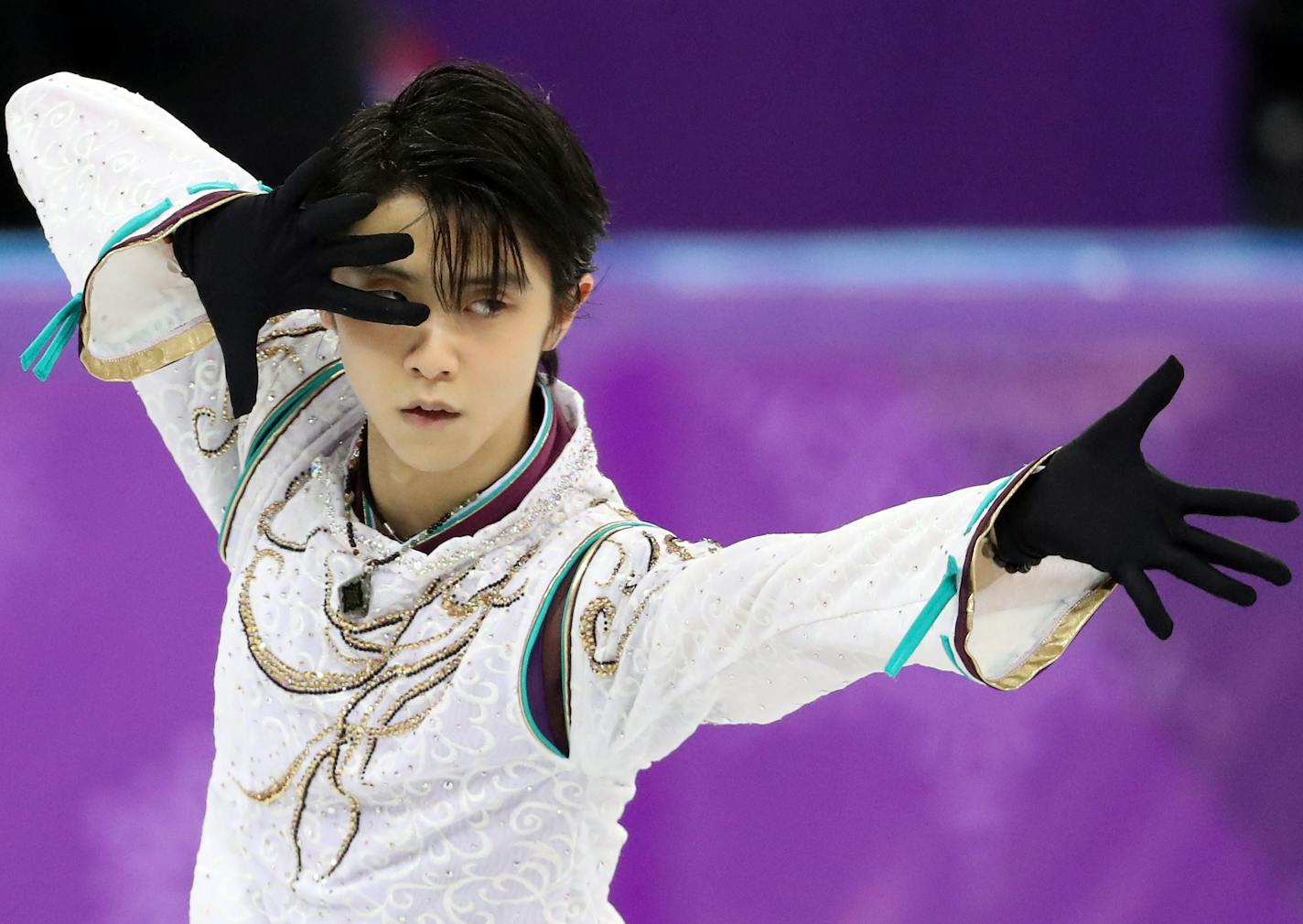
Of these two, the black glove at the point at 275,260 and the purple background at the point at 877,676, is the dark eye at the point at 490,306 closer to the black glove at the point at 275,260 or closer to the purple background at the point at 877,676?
the black glove at the point at 275,260

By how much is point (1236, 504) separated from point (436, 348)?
579 millimetres

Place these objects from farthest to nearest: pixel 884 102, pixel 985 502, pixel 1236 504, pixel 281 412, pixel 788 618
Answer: pixel 884 102 < pixel 281 412 < pixel 788 618 < pixel 985 502 < pixel 1236 504

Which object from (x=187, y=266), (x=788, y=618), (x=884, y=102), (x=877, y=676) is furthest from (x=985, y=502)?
(x=884, y=102)

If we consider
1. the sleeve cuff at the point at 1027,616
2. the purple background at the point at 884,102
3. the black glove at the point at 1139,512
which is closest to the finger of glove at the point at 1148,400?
the black glove at the point at 1139,512

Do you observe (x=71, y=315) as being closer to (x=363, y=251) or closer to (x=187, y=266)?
(x=187, y=266)

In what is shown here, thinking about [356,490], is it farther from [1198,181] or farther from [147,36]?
[1198,181]

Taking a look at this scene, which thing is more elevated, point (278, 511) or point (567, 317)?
point (567, 317)

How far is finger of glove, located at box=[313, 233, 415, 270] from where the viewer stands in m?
1.37

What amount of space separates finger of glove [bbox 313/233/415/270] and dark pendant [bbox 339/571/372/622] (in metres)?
0.28

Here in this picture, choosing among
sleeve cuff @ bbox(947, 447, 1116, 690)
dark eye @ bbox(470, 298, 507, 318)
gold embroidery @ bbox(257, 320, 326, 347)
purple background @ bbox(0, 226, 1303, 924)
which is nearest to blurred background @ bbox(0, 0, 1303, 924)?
purple background @ bbox(0, 226, 1303, 924)

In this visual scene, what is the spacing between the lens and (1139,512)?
1.17 meters

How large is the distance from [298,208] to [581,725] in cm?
42

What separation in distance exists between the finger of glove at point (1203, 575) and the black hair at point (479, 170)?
54 cm

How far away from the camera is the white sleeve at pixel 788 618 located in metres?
1.27
